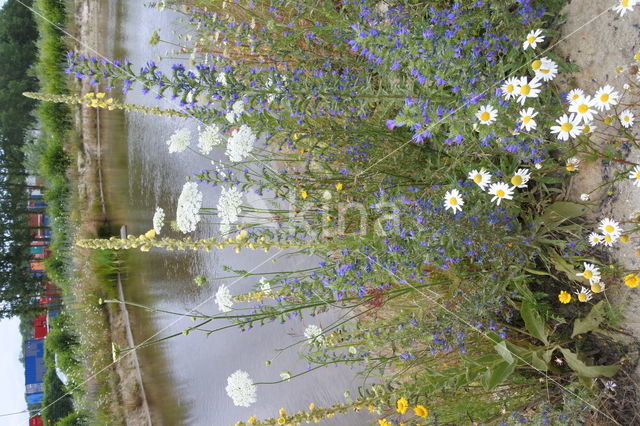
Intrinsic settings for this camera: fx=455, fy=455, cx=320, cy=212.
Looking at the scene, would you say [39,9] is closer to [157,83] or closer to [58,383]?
[58,383]

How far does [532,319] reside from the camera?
1.73 metres

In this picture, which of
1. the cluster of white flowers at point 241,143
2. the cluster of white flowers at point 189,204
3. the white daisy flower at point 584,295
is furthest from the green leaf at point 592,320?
the cluster of white flowers at point 189,204

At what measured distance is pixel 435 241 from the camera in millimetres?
1615

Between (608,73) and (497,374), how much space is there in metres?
1.19

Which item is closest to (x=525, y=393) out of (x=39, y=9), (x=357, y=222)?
(x=357, y=222)

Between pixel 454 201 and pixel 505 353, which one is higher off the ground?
pixel 454 201

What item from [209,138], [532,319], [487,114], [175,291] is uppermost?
[175,291]

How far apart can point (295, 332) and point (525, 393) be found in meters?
1.67

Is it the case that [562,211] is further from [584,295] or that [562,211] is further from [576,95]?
[576,95]

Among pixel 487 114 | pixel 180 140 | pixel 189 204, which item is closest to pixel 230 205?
pixel 189 204

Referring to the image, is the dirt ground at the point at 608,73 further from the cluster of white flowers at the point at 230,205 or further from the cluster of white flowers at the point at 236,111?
the cluster of white flowers at the point at 230,205

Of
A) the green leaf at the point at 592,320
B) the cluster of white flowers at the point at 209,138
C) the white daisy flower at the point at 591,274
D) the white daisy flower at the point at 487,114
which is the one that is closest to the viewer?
the white daisy flower at the point at 487,114

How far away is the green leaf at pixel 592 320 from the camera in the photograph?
5.63ft

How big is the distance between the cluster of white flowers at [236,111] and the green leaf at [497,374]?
1334mm
